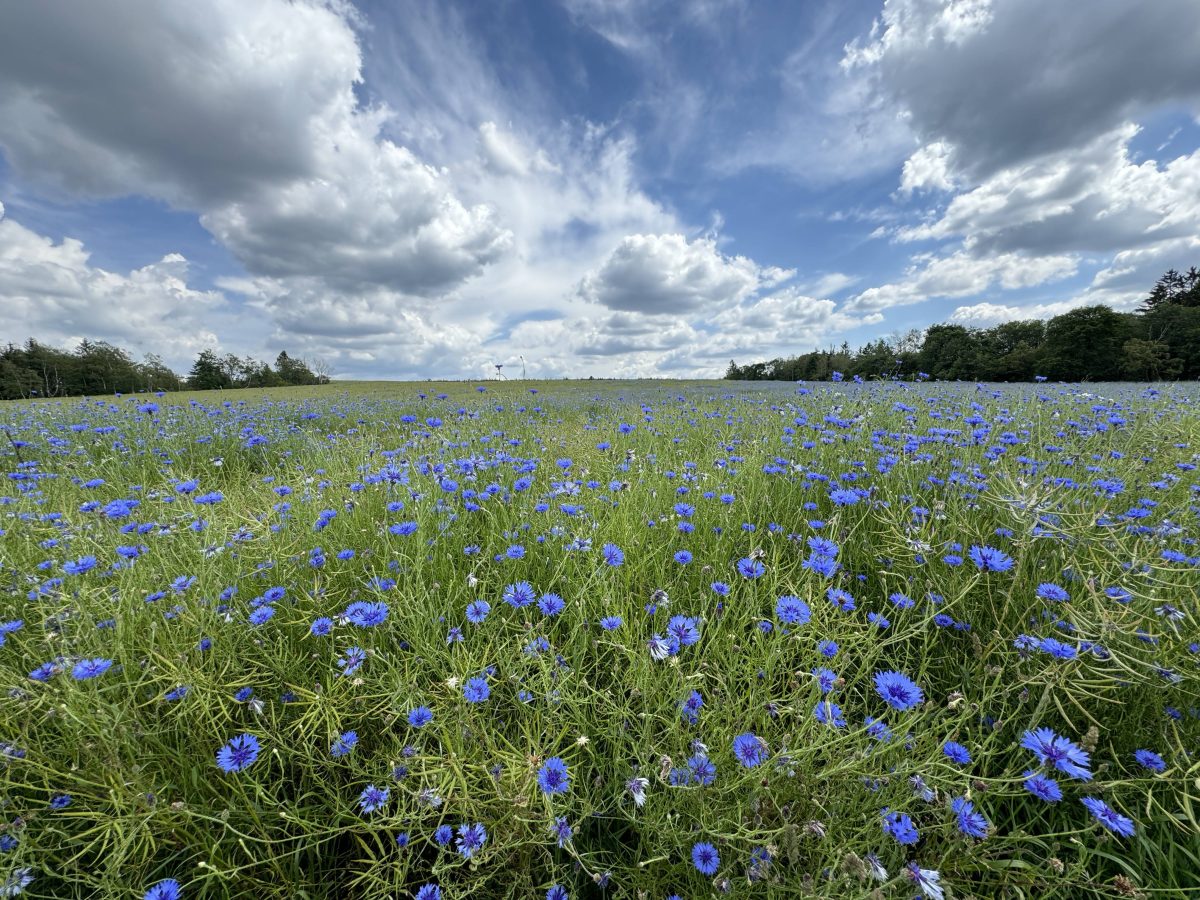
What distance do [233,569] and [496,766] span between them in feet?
5.46

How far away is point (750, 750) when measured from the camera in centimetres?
112

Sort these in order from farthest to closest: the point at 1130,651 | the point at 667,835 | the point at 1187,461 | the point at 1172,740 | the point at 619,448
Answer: the point at 619,448 → the point at 1187,461 → the point at 1130,651 → the point at 1172,740 → the point at 667,835

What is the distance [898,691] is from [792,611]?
0.34 m

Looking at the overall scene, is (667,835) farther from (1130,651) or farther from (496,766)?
(1130,651)

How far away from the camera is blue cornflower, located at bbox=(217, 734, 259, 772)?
1165 millimetres

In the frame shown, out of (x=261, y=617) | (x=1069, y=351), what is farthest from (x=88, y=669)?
(x=1069, y=351)

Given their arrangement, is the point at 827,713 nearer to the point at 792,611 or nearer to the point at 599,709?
the point at 792,611

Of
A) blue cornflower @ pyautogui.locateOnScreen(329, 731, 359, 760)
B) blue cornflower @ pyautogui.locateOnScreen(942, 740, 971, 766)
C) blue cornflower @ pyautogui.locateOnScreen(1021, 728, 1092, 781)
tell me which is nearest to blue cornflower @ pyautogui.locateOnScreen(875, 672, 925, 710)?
blue cornflower @ pyautogui.locateOnScreen(942, 740, 971, 766)

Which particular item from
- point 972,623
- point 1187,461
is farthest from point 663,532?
point 1187,461

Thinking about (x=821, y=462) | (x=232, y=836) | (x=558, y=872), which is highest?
(x=821, y=462)

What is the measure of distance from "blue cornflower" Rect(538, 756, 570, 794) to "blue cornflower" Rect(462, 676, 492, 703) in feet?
0.82

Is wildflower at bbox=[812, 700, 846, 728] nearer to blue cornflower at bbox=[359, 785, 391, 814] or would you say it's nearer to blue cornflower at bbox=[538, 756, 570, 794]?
blue cornflower at bbox=[538, 756, 570, 794]

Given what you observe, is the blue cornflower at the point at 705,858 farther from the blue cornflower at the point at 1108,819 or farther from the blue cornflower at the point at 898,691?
the blue cornflower at the point at 1108,819

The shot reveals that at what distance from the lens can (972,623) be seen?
177 centimetres
